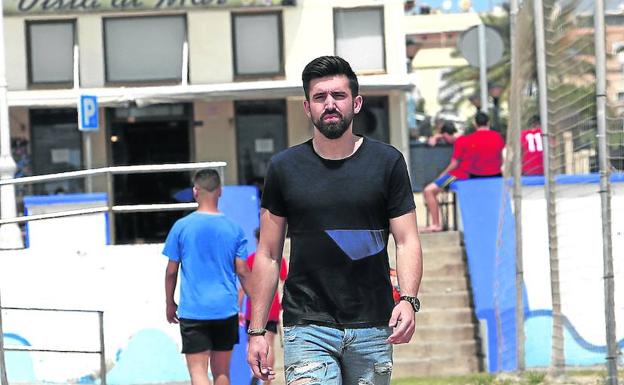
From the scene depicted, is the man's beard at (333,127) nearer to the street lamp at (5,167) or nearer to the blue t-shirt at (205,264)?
the blue t-shirt at (205,264)

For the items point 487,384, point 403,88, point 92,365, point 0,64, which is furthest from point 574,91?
point 403,88

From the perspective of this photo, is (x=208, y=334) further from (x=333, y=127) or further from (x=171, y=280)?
(x=333, y=127)

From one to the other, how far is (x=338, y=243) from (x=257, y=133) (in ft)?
64.5

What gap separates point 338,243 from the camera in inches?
229

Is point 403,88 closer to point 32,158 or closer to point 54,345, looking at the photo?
point 32,158

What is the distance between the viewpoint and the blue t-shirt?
971 centimetres

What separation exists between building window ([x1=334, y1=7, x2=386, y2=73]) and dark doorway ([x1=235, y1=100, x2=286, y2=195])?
151 cm

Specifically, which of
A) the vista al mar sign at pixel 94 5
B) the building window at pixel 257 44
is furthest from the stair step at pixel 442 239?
the vista al mar sign at pixel 94 5

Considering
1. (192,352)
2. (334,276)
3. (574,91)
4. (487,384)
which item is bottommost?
(487,384)

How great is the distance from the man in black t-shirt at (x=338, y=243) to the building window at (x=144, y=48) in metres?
19.4

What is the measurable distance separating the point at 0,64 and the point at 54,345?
4.52 meters

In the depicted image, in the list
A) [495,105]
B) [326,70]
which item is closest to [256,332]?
[326,70]

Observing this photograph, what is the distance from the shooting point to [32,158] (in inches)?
982

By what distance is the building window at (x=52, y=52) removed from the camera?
25047 millimetres
